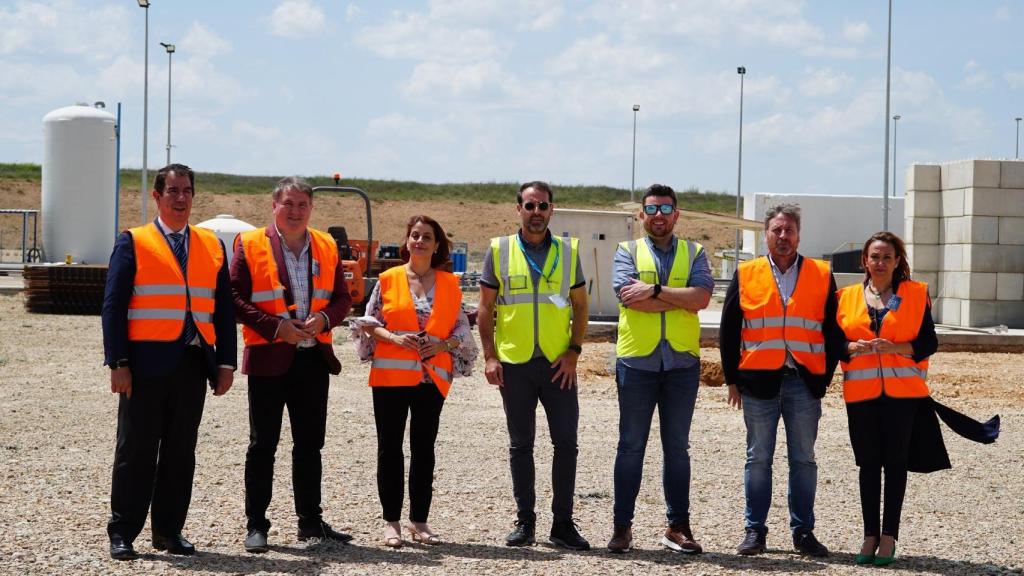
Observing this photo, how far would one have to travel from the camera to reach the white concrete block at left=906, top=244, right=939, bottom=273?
21531mm

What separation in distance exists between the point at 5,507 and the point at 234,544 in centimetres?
165

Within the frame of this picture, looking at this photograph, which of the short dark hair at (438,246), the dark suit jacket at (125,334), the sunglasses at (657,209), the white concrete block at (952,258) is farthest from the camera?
the white concrete block at (952,258)

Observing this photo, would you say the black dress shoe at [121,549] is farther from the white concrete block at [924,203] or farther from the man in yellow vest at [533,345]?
the white concrete block at [924,203]

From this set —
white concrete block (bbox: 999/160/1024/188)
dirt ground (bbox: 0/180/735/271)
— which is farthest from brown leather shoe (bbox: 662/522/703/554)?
dirt ground (bbox: 0/180/735/271)

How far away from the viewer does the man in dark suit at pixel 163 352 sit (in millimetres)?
5340

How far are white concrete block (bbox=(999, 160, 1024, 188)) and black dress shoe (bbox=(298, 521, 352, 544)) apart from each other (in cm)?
1766

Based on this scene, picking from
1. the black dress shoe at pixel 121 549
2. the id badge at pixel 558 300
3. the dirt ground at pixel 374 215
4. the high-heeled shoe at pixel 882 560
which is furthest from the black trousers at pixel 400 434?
the dirt ground at pixel 374 215

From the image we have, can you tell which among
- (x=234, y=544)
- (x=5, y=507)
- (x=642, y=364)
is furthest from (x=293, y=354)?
(x=5, y=507)

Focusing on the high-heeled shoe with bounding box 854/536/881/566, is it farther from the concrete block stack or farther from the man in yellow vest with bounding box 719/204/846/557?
the concrete block stack

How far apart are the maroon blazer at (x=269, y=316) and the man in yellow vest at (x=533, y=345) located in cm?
73

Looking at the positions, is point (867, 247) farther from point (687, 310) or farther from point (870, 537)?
point (870, 537)

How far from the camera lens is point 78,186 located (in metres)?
27.2

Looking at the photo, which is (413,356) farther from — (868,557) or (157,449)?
(868,557)

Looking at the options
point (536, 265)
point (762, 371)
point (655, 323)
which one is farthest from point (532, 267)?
point (762, 371)
